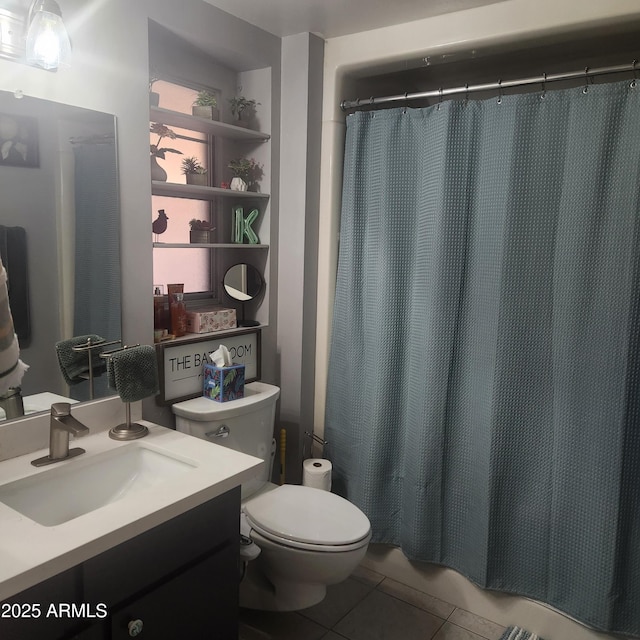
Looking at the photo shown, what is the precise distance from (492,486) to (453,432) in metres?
0.24

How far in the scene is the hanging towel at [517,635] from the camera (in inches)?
80.7

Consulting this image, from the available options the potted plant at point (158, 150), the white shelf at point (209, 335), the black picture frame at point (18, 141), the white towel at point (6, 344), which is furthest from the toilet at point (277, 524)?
the black picture frame at point (18, 141)

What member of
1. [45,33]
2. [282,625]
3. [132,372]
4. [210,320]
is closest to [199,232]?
[210,320]

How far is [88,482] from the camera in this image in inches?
62.5

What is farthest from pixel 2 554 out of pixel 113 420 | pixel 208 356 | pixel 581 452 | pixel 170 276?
pixel 581 452

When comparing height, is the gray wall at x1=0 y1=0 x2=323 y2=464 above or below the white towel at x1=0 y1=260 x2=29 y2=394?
above

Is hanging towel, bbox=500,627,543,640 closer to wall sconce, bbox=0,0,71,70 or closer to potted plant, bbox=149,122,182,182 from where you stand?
potted plant, bbox=149,122,182,182

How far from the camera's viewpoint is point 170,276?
2320 millimetres

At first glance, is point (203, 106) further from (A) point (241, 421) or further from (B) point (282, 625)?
(B) point (282, 625)

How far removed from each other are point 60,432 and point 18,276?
453mm

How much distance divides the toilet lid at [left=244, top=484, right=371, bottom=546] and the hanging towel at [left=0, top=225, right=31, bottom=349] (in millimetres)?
942

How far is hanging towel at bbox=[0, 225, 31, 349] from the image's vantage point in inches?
61.5

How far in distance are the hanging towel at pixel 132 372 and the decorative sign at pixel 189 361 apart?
253 millimetres

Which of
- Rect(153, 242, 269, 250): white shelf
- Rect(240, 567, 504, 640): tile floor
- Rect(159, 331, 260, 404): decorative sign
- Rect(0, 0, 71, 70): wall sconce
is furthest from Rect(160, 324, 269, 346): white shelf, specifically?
Rect(240, 567, 504, 640): tile floor
